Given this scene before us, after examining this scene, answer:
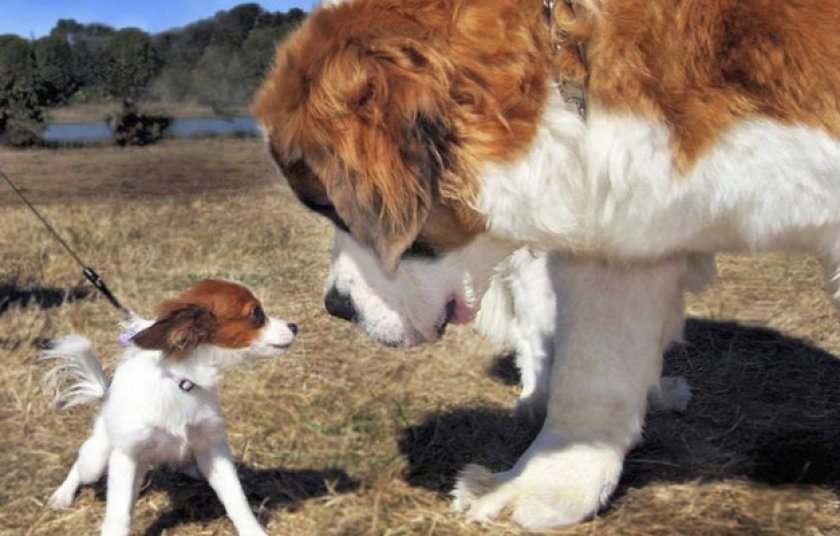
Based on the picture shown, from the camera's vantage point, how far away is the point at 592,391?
2592 mm

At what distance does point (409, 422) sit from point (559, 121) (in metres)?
1.51

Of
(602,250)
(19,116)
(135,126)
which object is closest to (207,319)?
(602,250)

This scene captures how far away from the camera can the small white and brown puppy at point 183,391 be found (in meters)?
2.33

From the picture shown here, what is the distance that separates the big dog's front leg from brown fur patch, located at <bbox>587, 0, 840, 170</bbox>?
65 centimetres

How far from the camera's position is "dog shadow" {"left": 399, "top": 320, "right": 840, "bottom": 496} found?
2832 millimetres

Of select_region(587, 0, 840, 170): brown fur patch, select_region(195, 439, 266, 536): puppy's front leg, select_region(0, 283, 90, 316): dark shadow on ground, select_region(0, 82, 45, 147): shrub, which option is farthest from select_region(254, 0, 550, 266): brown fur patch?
select_region(0, 82, 45, 147): shrub

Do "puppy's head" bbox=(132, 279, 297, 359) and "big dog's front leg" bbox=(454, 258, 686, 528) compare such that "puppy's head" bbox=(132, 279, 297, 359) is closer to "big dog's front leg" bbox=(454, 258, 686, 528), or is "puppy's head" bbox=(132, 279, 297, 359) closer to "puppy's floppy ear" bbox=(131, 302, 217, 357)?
"puppy's floppy ear" bbox=(131, 302, 217, 357)

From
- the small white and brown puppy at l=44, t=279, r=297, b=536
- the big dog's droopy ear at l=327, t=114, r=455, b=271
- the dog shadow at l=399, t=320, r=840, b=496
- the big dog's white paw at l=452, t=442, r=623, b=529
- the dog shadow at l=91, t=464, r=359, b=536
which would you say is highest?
the big dog's droopy ear at l=327, t=114, r=455, b=271

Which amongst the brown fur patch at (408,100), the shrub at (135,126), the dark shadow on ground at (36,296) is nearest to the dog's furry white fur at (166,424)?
the brown fur patch at (408,100)

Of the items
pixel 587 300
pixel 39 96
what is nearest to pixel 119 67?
pixel 39 96

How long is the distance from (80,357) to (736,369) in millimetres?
2409

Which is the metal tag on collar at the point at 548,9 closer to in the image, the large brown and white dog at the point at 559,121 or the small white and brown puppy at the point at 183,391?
the large brown and white dog at the point at 559,121

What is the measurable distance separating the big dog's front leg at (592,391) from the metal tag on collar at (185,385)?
760 millimetres

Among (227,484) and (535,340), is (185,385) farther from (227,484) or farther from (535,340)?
(535,340)
